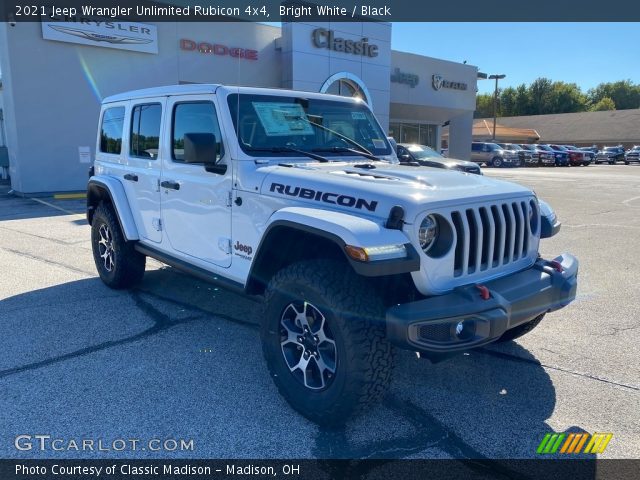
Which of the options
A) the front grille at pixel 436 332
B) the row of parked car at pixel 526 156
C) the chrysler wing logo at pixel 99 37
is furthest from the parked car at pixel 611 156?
the front grille at pixel 436 332

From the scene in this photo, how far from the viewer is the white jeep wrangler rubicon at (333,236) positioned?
272 cm

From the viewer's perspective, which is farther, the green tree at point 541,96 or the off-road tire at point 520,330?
the green tree at point 541,96

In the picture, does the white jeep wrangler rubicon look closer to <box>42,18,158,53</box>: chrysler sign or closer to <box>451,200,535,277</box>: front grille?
<box>451,200,535,277</box>: front grille

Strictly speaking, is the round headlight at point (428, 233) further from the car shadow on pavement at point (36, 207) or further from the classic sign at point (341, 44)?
the classic sign at point (341, 44)

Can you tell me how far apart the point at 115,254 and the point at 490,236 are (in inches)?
150

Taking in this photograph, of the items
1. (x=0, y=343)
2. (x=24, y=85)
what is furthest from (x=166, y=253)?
(x=24, y=85)

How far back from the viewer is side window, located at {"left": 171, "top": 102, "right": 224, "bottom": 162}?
3.89 meters

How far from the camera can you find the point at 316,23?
1898cm

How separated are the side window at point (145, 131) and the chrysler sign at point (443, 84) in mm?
23987

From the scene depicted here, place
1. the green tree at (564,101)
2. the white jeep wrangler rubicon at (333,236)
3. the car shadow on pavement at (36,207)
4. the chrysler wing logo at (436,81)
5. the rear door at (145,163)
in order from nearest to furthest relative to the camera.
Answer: the white jeep wrangler rubicon at (333,236) → the rear door at (145,163) → the car shadow on pavement at (36,207) → the chrysler wing logo at (436,81) → the green tree at (564,101)

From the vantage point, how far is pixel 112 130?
551 cm

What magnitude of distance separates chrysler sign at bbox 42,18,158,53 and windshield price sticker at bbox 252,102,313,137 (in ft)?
43.2

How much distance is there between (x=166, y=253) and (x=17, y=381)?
154 centimetres

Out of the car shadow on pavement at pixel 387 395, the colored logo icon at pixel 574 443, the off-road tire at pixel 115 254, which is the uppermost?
the off-road tire at pixel 115 254
